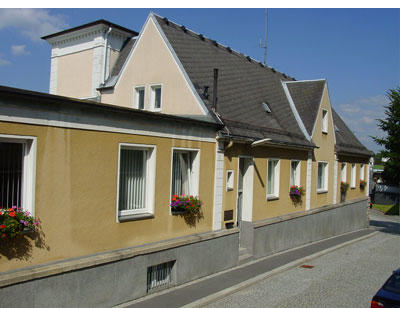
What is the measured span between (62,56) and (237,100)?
38.1 ft

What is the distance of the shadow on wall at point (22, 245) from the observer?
22.3 ft

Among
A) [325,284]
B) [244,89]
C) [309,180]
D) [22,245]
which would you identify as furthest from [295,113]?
[22,245]

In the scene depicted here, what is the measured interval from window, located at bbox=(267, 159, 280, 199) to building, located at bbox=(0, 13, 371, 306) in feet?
0.19

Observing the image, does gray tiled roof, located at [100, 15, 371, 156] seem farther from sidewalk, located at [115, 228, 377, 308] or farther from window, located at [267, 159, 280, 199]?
sidewalk, located at [115, 228, 377, 308]

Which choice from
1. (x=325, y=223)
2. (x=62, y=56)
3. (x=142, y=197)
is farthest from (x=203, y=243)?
(x=62, y=56)

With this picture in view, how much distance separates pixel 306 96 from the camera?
779 inches

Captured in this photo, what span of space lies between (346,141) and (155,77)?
45.8ft

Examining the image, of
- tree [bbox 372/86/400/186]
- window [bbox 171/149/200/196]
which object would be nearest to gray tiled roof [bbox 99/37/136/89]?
window [bbox 171/149/200/196]

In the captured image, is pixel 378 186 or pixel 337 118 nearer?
pixel 337 118

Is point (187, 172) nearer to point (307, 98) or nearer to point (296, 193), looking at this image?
point (296, 193)

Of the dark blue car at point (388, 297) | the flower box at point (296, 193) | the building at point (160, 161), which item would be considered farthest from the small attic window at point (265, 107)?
the dark blue car at point (388, 297)

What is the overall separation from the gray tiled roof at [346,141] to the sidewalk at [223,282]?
25.4 ft

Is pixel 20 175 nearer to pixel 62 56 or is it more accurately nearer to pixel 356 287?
pixel 356 287

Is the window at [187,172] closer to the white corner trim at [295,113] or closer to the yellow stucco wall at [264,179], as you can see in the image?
the yellow stucco wall at [264,179]
